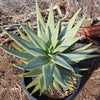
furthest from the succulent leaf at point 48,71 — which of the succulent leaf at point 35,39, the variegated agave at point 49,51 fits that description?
the succulent leaf at point 35,39

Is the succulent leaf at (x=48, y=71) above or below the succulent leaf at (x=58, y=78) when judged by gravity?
above

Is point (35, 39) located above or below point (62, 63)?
above

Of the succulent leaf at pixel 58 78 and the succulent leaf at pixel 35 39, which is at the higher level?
the succulent leaf at pixel 35 39

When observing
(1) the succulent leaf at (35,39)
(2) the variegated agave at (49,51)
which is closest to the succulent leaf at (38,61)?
(2) the variegated agave at (49,51)

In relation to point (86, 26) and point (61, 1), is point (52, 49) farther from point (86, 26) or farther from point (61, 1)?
point (61, 1)

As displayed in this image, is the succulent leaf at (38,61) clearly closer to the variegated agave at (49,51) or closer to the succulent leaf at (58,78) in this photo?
the variegated agave at (49,51)

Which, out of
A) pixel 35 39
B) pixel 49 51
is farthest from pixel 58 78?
pixel 35 39

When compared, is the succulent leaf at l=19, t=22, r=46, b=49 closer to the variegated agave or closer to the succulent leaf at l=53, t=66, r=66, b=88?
the variegated agave

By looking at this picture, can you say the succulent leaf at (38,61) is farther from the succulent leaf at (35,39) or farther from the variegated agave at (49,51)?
the succulent leaf at (35,39)

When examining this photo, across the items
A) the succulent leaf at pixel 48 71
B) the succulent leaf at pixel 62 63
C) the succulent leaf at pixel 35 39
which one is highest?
the succulent leaf at pixel 35 39

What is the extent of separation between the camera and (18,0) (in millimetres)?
2812

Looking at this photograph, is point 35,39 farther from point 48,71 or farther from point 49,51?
point 48,71

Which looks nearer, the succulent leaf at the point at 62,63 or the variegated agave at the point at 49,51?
the succulent leaf at the point at 62,63

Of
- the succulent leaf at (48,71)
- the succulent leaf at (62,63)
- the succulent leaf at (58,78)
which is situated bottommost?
the succulent leaf at (58,78)
